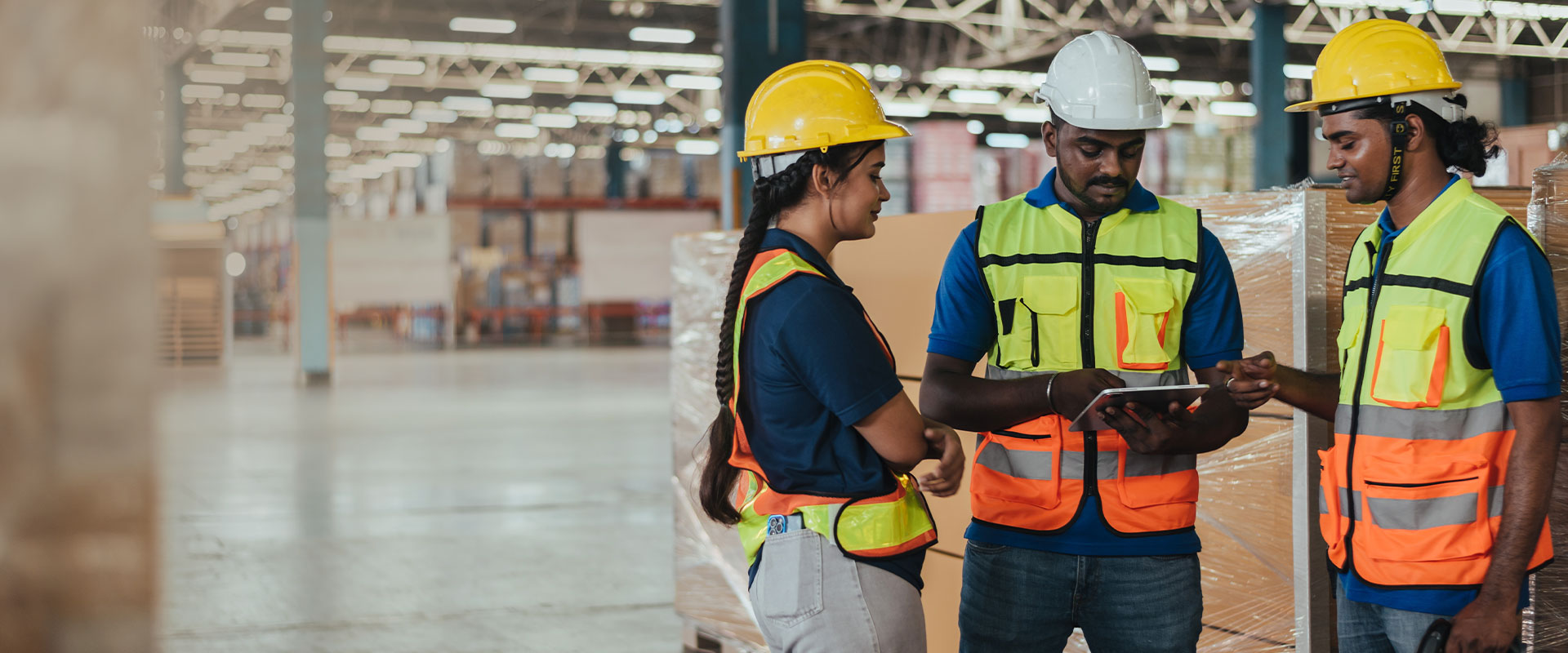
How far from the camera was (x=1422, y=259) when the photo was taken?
72.4 inches

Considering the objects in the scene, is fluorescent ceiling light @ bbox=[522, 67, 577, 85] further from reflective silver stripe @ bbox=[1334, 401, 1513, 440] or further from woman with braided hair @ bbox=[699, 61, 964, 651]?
reflective silver stripe @ bbox=[1334, 401, 1513, 440]

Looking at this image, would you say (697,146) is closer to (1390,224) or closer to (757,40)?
(757,40)

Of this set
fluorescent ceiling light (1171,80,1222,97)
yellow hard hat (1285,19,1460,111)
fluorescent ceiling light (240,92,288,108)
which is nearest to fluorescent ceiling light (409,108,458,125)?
fluorescent ceiling light (240,92,288,108)

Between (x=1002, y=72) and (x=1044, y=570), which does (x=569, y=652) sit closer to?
(x=1044, y=570)

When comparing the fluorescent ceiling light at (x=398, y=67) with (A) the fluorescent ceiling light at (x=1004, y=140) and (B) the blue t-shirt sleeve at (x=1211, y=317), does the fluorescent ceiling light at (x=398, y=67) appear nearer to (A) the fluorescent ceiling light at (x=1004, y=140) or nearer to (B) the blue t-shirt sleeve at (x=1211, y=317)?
(A) the fluorescent ceiling light at (x=1004, y=140)

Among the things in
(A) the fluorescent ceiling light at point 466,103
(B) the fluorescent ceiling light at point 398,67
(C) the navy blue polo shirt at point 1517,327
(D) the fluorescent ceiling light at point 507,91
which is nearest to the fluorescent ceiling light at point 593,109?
(D) the fluorescent ceiling light at point 507,91

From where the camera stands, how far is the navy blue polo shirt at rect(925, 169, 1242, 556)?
196cm

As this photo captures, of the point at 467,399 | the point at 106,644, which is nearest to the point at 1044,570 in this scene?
the point at 106,644

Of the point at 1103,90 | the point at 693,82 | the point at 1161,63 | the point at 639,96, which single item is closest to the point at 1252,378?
the point at 1103,90

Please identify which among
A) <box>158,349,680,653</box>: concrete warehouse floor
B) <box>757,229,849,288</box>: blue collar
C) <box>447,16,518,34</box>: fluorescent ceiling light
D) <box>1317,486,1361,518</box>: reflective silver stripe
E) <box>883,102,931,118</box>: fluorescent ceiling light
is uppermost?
<box>447,16,518,34</box>: fluorescent ceiling light

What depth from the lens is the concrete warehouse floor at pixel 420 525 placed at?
4859mm

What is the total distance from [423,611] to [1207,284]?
3.96 metres

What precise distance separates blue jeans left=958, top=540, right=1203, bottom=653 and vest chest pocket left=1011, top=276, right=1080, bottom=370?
1.03 ft

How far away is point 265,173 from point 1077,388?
144 feet
